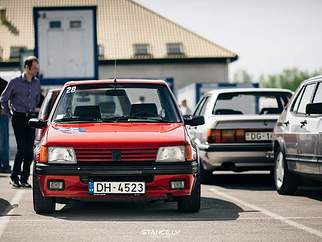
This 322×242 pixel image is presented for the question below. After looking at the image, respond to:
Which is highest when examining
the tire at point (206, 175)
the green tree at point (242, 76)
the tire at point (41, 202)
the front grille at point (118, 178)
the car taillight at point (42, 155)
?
the car taillight at point (42, 155)

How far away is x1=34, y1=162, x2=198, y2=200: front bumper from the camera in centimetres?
922

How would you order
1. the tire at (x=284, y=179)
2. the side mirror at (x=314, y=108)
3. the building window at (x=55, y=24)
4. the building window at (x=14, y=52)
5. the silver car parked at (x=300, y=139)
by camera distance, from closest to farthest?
the side mirror at (x=314, y=108) → the silver car parked at (x=300, y=139) → the tire at (x=284, y=179) → the building window at (x=55, y=24) → the building window at (x=14, y=52)

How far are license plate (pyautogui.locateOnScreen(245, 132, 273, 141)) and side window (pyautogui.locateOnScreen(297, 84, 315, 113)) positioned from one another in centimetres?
161

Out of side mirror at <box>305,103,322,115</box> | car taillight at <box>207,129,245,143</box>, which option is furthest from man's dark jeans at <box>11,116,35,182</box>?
side mirror at <box>305,103,322,115</box>

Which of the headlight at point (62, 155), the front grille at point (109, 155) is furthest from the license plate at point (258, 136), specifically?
the headlight at point (62, 155)

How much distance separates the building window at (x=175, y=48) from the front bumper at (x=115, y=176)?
2023 inches

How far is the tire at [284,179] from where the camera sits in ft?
39.1

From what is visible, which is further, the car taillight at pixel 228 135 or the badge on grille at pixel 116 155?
the car taillight at pixel 228 135

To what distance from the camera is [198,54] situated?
198ft

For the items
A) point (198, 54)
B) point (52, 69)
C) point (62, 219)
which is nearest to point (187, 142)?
point (62, 219)

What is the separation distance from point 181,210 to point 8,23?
53772 mm

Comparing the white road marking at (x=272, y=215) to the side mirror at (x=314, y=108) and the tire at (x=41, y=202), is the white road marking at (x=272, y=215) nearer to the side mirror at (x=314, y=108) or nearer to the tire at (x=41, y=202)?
the side mirror at (x=314, y=108)

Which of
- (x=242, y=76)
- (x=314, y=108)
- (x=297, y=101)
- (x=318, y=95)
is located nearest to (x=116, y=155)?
(x=314, y=108)

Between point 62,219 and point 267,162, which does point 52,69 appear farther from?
point 62,219
